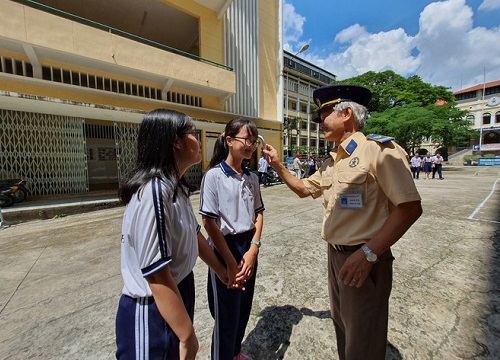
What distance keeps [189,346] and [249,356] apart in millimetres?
1053

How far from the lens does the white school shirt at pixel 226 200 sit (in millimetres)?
1493

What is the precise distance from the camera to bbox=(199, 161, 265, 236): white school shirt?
1493mm

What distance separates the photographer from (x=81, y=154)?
752 cm

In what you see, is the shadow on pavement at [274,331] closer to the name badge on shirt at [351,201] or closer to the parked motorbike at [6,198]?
the name badge on shirt at [351,201]

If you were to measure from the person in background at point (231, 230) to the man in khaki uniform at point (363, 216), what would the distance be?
0.50 meters

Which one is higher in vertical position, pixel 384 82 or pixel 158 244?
pixel 384 82

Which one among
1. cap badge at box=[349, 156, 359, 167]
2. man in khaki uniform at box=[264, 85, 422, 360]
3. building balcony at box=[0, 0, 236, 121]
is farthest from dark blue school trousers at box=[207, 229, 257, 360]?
building balcony at box=[0, 0, 236, 121]

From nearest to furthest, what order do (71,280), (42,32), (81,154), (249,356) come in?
(249,356) → (71,280) → (42,32) → (81,154)

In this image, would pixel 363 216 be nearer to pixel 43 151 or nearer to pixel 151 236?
pixel 151 236

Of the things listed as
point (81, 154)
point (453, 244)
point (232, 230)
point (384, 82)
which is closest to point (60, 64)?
point (81, 154)

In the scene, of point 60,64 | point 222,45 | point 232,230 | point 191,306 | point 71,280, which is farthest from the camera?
Answer: point 222,45

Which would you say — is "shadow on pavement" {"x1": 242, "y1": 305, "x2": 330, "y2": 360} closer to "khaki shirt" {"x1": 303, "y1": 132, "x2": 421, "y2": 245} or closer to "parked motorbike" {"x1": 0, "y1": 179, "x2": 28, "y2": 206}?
"khaki shirt" {"x1": 303, "y1": 132, "x2": 421, "y2": 245}

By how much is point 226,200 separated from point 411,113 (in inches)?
827

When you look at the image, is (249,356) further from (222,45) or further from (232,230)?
(222,45)
